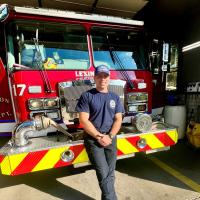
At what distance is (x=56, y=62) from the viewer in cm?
348

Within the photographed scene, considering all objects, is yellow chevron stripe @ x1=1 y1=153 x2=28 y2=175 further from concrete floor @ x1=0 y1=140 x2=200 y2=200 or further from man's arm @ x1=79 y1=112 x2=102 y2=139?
man's arm @ x1=79 y1=112 x2=102 y2=139

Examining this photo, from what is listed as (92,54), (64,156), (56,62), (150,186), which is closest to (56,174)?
(64,156)

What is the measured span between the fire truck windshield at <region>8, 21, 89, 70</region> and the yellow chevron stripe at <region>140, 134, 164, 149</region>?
146 centimetres

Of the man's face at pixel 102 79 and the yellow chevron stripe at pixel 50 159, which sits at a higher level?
the man's face at pixel 102 79

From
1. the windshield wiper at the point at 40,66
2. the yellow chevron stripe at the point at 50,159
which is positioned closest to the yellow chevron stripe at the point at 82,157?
the yellow chevron stripe at the point at 50,159

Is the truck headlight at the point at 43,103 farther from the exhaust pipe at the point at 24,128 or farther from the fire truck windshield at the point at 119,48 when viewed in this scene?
the fire truck windshield at the point at 119,48

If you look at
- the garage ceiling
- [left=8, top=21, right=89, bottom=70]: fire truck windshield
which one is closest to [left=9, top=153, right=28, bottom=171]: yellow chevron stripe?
[left=8, top=21, right=89, bottom=70]: fire truck windshield

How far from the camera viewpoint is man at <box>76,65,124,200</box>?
8.33ft

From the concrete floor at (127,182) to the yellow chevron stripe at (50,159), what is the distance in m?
0.60

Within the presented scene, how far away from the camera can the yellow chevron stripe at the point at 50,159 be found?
2.79 metres

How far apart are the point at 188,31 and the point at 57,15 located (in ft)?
15.6

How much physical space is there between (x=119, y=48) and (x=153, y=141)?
5.59 ft

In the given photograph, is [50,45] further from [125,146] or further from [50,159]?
[125,146]

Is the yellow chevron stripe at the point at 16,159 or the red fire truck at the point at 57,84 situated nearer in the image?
the yellow chevron stripe at the point at 16,159
